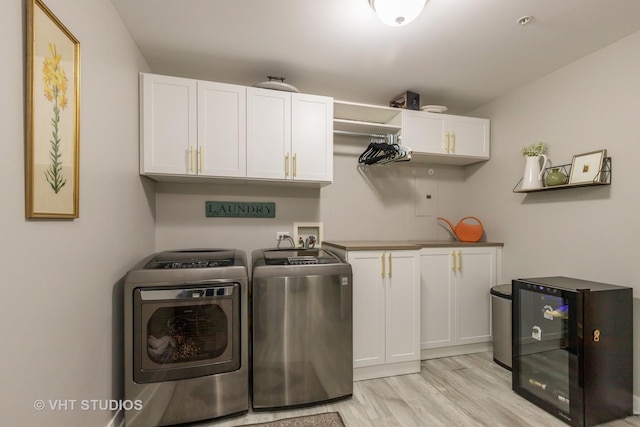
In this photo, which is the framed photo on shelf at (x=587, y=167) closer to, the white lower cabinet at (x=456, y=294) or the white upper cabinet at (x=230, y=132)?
the white lower cabinet at (x=456, y=294)

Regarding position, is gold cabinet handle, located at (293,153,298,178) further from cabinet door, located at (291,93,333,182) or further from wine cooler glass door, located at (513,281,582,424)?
wine cooler glass door, located at (513,281,582,424)

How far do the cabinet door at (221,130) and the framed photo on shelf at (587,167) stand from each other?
2512 millimetres

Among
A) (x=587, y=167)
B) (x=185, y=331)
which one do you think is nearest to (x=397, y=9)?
(x=587, y=167)

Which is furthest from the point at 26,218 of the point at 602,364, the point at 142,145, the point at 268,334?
the point at 602,364

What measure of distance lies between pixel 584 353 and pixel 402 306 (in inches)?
44.0

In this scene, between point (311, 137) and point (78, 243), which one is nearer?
point (78, 243)

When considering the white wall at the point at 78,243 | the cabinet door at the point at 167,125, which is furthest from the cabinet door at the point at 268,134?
the white wall at the point at 78,243

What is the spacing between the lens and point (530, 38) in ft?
6.20

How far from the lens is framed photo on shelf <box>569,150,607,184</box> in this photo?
1951 mm

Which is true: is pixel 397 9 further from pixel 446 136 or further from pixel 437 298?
pixel 437 298

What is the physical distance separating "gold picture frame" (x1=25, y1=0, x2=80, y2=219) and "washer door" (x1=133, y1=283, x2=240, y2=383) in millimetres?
734

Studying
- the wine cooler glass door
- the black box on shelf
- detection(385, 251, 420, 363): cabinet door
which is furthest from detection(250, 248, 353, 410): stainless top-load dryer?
the black box on shelf

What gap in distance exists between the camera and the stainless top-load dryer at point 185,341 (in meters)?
1.64

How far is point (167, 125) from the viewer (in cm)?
203
